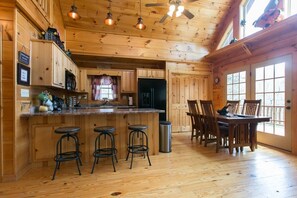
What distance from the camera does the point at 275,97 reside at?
12.4 ft

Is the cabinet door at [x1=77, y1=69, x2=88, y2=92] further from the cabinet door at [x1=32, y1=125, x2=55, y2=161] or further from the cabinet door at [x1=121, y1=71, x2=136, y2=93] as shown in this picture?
the cabinet door at [x1=32, y1=125, x2=55, y2=161]

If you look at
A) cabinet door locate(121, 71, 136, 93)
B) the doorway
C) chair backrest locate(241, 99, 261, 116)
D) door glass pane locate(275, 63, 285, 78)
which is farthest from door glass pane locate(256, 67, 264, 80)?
cabinet door locate(121, 71, 136, 93)

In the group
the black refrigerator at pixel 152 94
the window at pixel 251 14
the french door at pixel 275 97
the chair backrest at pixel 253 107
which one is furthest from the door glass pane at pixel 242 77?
the black refrigerator at pixel 152 94

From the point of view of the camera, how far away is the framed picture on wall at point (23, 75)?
7.61 ft

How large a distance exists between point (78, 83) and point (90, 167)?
2.90 m

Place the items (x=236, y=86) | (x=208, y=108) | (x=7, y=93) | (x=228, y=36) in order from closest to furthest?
(x=7, y=93)
(x=208, y=108)
(x=236, y=86)
(x=228, y=36)

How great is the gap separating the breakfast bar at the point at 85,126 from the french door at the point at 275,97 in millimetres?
2780

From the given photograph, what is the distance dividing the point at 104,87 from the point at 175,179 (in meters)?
3.86

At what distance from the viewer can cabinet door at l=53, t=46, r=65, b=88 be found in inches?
109

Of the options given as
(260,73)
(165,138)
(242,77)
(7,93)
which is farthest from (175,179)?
(242,77)

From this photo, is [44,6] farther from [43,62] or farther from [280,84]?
[280,84]

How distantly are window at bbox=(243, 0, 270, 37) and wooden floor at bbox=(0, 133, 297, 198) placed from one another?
3.48 metres

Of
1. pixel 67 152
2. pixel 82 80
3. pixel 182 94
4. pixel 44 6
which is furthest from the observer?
pixel 182 94

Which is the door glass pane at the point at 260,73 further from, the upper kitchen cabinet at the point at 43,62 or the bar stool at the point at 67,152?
the upper kitchen cabinet at the point at 43,62
